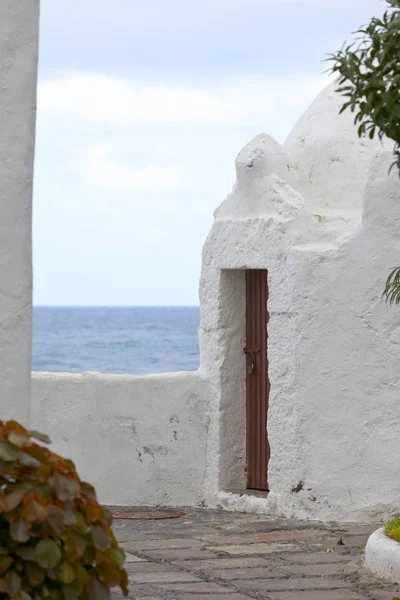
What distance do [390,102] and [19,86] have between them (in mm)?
1752

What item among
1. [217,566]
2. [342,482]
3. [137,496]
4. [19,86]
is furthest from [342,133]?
[19,86]

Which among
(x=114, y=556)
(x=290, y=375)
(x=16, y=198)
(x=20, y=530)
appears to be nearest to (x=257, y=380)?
(x=290, y=375)

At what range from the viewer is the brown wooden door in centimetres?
958

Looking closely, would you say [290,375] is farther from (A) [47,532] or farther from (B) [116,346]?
(B) [116,346]

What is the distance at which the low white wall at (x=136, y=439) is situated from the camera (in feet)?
31.4

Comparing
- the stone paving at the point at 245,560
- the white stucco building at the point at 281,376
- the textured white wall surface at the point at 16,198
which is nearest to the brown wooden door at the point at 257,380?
the white stucco building at the point at 281,376

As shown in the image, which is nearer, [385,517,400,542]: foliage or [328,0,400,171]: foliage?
[328,0,400,171]: foliage

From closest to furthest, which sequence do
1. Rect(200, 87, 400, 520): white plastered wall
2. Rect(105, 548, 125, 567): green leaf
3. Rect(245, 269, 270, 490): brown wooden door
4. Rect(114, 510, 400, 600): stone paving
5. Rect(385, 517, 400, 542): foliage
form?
1. Rect(105, 548, 125, 567): green leaf
2. Rect(114, 510, 400, 600): stone paving
3. Rect(385, 517, 400, 542): foliage
4. Rect(200, 87, 400, 520): white plastered wall
5. Rect(245, 269, 270, 490): brown wooden door

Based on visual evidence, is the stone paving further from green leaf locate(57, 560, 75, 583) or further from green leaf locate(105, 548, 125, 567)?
green leaf locate(57, 560, 75, 583)

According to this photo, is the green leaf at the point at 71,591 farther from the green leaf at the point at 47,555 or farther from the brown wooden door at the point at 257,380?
the brown wooden door at the point at 257,380

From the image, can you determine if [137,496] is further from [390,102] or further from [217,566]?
[390,102]

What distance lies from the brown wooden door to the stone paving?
700 mm

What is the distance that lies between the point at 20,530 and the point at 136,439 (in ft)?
20.2

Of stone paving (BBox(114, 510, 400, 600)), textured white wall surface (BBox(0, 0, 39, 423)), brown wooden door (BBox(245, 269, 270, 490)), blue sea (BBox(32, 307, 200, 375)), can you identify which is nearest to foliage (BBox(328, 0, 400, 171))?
textured white wall surface (BBox(0, 0, 39, 423))
